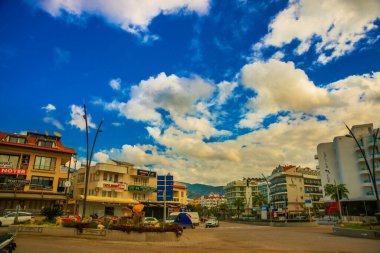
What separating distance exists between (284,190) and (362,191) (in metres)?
34.3

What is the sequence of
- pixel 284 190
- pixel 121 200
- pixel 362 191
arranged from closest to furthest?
pixel 121 200 → pixel 362 191 → pixel 284 190

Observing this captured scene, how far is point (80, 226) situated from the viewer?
2031cm

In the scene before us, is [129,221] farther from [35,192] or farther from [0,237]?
[35,192]

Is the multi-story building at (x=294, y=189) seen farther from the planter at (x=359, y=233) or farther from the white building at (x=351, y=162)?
the planter at (x=359, y=233)

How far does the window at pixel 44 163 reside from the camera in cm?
4002

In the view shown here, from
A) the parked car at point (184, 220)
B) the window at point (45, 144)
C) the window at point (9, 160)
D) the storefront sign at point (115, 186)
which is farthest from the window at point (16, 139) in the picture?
the parked car at point (184, 220)

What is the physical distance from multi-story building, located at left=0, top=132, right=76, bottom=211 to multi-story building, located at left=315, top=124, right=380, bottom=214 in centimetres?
5562

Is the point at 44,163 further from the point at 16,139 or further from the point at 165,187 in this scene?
the point at 165,187

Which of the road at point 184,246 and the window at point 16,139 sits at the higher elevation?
the window at point 16,139

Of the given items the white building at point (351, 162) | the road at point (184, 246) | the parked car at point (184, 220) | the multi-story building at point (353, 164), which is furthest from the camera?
the white building at point (351, 162)

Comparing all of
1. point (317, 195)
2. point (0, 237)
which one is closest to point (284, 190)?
point (317, 195)

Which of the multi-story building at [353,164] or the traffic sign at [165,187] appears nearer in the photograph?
the traffic sign at [165,187]

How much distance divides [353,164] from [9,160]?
71.7 m

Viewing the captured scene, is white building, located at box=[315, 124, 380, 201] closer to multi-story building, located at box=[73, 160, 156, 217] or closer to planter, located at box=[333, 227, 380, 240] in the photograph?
planter, located at box=[333, 227, 380, 240]
